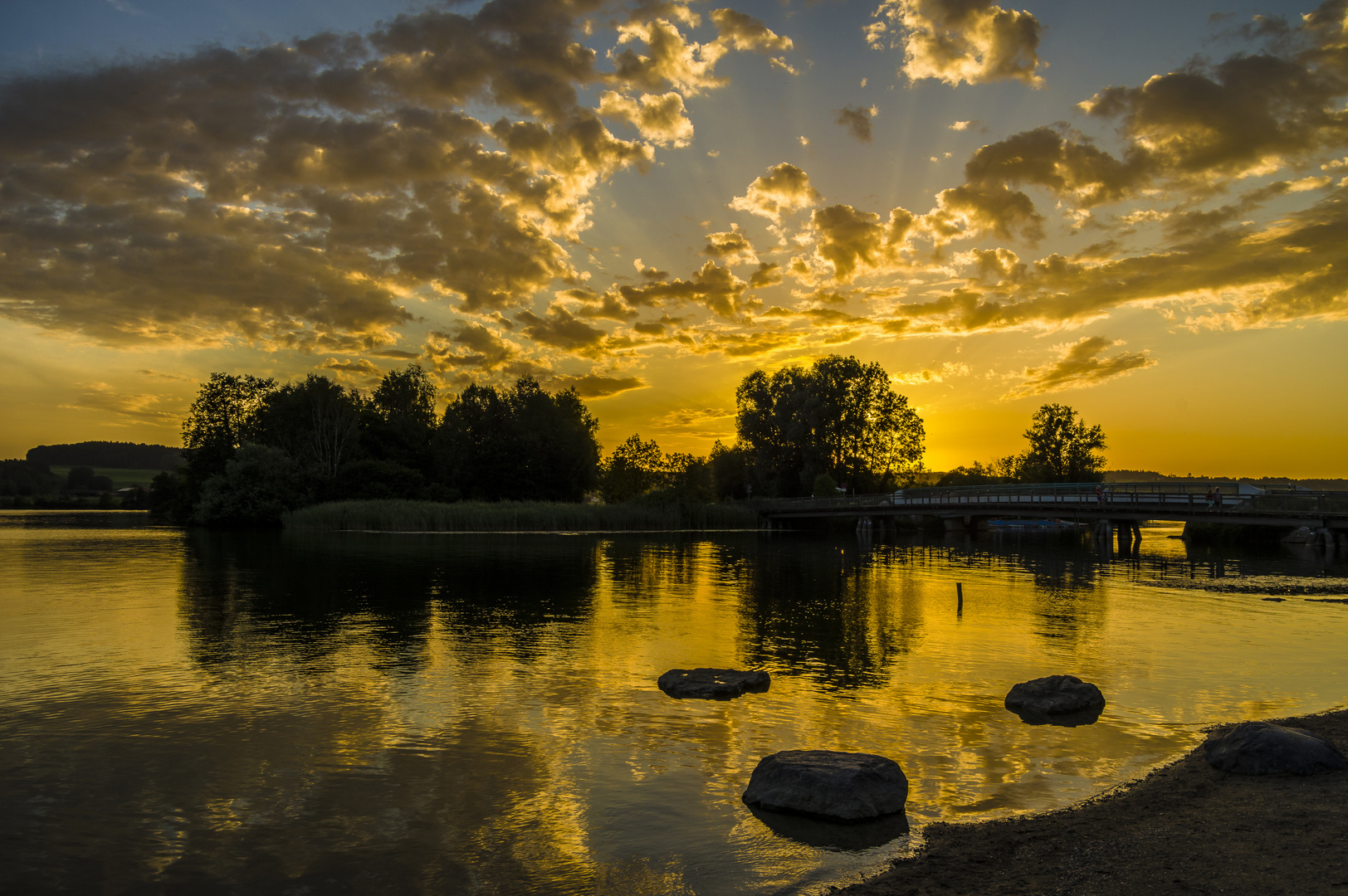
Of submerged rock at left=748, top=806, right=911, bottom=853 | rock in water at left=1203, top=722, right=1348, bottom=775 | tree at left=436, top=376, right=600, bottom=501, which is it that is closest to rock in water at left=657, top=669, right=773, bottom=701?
submerged rock at left=748, top=806, right=911, bottom=853

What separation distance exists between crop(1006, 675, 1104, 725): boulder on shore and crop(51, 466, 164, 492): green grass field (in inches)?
7473

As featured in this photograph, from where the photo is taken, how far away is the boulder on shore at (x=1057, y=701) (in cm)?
1361

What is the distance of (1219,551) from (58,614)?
6550cm

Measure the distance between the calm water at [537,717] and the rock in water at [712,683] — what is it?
1.19 feet

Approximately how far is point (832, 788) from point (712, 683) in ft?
19.7

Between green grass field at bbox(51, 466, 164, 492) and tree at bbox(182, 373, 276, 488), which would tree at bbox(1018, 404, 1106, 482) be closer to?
tree at bbox(182, 373, 276, 488)

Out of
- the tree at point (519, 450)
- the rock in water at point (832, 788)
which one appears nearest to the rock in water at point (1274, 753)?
the rock in water at point (832, 788)

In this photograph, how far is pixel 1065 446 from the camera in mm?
133750

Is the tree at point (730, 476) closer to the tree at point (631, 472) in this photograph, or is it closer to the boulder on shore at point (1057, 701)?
the tree at point (631, 472)

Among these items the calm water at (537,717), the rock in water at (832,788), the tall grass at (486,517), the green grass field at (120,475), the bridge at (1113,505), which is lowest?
the calm water at (537,717)

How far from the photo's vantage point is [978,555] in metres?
54.7

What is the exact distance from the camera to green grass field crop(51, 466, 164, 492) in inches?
6703

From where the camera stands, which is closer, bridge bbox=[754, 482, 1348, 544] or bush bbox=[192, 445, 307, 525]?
bridge bbox=[754, 482, 1348, 544]

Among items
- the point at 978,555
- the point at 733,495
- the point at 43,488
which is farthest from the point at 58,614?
the point at 43,488
